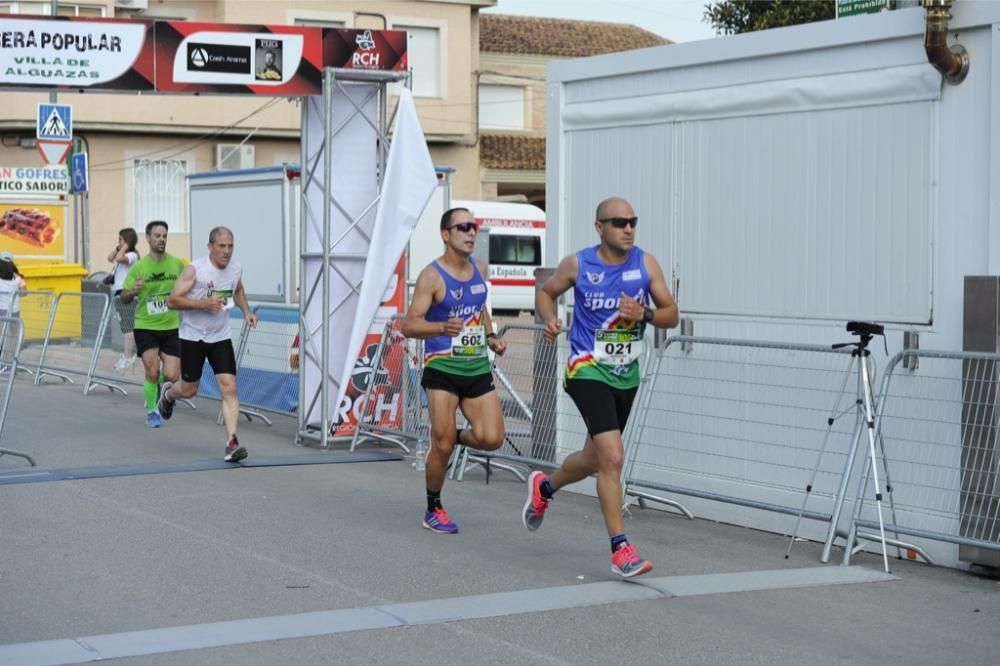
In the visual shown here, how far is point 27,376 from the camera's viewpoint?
2053cm

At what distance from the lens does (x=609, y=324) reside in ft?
26.6

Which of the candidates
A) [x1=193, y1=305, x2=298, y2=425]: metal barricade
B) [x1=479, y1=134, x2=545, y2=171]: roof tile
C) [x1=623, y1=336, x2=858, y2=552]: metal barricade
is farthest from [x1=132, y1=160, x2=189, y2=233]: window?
[x1=623, y1=336, x2=858, y2=552]: metal barricade

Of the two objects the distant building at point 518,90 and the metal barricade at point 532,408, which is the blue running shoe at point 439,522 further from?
the distant building at point 518,90

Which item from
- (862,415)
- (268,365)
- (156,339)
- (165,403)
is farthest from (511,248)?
(862,415)

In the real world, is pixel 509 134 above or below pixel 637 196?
above

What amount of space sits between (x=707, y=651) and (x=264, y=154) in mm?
33673

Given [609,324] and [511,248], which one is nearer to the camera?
[609,324]

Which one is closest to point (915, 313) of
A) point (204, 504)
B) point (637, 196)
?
point (637, 196)

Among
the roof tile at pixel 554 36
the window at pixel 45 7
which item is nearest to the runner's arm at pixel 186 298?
the window at pixel 45 7

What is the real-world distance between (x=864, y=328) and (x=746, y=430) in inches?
63.0

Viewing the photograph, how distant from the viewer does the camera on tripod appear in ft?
28.0

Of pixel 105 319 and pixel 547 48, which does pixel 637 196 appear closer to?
pixel 105 319

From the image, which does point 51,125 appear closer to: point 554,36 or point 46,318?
point 46,318

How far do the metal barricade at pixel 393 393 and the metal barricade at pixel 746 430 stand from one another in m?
3.01
